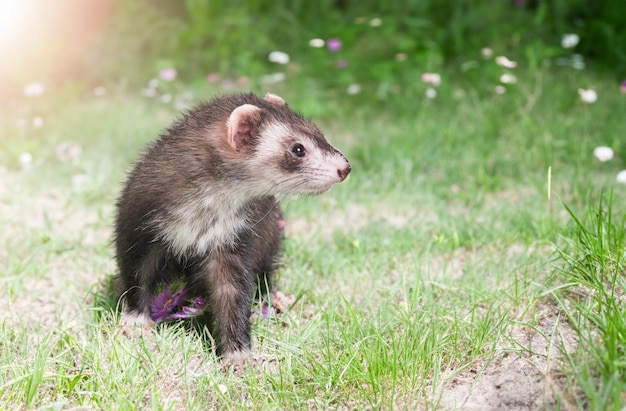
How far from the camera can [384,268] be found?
4.17m

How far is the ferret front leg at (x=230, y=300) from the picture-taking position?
10.6 feet

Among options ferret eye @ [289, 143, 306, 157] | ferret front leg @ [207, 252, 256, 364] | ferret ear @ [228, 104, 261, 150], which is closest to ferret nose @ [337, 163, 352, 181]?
ferret eye @ [289, 143, 306, 157]

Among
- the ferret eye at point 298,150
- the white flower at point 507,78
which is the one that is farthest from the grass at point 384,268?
the ferret eye at point 298,150

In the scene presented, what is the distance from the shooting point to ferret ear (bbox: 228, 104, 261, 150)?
3.05m

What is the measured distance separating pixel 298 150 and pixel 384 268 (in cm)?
126

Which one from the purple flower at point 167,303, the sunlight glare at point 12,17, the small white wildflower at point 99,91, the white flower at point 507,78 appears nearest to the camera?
the purple flower at point 167,303

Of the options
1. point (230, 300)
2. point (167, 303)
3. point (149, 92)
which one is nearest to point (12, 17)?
point (149, 92)

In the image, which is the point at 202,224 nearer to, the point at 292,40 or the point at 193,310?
the point at 193,310

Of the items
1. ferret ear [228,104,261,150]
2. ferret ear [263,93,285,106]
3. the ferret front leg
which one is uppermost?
ferret ear [228,104,261,150]

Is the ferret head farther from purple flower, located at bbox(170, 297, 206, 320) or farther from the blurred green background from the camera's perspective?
the blurred green background

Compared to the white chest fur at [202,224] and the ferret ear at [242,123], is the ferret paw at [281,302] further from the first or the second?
the ferret ear at [242,123]

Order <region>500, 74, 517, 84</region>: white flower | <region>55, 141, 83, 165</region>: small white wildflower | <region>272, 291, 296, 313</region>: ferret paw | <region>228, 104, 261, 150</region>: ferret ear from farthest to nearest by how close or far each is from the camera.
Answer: <region>55, 141, 83, 165</region>: small white wildflower < <region>500, 74, 517, 84</region>: white flower < <region>272, 291, 296, 313</region>: ferret paw < <region>228, 104, 261, 150</region>: ferret ear

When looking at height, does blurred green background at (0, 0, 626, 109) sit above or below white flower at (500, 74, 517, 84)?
below

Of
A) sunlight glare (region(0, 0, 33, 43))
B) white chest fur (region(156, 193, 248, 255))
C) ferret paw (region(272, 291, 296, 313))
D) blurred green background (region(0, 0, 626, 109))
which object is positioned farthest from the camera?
sunlight glare (region(0, 0, 33, 43))
